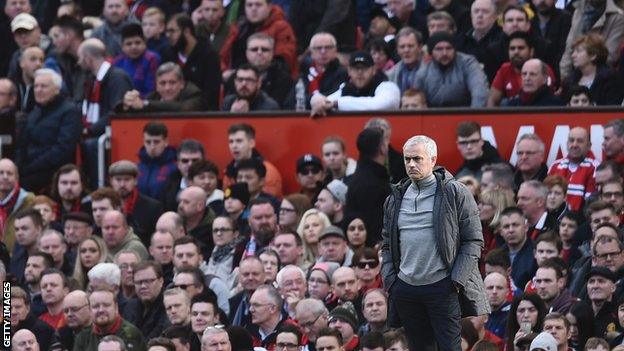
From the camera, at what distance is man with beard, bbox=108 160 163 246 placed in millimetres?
19844

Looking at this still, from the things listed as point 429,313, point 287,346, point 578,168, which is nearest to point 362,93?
point 578,168

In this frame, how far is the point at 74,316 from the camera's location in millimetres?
17609

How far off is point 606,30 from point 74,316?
608 centimetres

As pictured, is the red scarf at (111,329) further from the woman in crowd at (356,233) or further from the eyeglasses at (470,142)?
the eyeglasses at (470,142)

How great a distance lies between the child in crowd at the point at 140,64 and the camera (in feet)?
70.9

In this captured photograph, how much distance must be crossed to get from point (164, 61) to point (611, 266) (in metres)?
7.24

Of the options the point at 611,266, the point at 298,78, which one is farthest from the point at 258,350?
the point at 298,78

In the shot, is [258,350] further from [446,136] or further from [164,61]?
[164,61]

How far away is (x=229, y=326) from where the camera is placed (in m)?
16.6

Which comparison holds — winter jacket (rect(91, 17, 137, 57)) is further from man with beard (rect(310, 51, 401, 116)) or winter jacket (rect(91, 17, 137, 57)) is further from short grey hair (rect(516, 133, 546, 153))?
short grey hair (rect(516, 133, 546, 153))

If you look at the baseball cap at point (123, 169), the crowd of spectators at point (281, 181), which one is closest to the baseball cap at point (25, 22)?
the crowd of spectators at point (281, 181)

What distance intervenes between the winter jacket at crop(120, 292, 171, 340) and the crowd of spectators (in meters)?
0.02

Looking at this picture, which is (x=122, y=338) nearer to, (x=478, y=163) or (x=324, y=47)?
(x=478, y=163)

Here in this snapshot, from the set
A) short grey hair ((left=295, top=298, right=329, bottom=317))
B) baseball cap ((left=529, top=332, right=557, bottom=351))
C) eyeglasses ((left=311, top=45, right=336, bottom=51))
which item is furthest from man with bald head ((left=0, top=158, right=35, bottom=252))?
baseball cap ((left=529, top=332, right=557, bottom=351))
